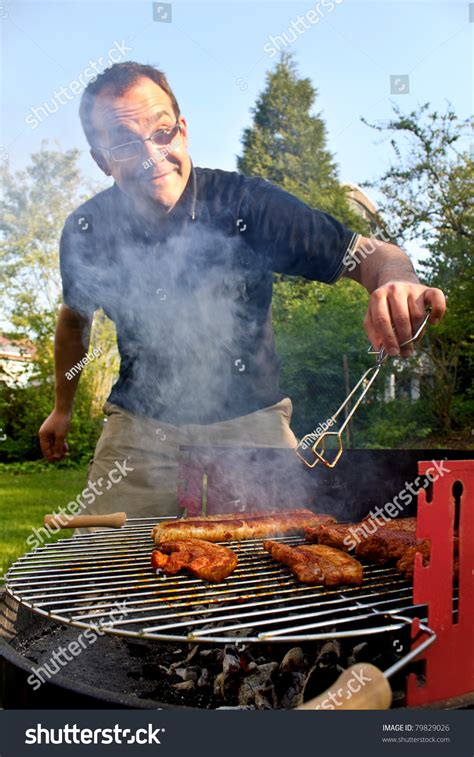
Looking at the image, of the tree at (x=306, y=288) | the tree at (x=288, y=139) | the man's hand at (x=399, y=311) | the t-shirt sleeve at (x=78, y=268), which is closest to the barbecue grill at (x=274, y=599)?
the man's hand at (x=399, y=311)

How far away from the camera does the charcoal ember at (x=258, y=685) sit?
5.53 feet

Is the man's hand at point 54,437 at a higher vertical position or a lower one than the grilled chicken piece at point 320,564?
higher

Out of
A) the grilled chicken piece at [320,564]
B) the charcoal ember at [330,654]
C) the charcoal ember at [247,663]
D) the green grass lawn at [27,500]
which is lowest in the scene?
the green grass lawn at [27,500]

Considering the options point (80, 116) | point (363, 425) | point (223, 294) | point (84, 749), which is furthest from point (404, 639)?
point (363, 425)

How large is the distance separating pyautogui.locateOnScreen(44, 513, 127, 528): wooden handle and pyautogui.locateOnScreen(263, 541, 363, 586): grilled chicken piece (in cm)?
62

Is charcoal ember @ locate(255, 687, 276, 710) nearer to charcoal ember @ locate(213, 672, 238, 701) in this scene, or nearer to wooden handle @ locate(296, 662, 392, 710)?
charcoal ember @ locate(213, 672, 238, 701)

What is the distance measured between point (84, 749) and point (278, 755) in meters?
0.46

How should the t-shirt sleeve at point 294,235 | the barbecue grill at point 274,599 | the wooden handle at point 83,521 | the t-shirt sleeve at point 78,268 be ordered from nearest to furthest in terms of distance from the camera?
the barbecue grill at point 274,599 < the wooden handle at point 83,521 < the t-shirt sleeve at point 294,235 < the t-shirt sleeve at point 78,268

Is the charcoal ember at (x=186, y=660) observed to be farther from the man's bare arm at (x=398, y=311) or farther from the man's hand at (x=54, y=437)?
the man's hand at (x=54, y=437)

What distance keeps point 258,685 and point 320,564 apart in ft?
1.23

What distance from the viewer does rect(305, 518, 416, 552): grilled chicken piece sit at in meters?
2.07

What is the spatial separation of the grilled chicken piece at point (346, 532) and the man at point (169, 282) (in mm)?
844

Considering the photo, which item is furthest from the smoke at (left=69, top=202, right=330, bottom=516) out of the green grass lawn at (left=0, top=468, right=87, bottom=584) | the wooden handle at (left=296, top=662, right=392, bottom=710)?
the green grass lawn at (left=0, top=468, right=87, bottom=584)

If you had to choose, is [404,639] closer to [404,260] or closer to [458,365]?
[404,260]
